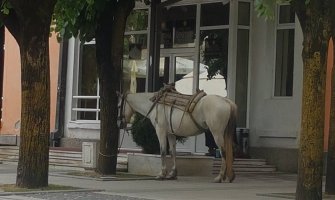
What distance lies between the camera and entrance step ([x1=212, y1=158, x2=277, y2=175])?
63.8ft

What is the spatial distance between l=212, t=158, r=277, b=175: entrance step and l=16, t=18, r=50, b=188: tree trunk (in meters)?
6.83

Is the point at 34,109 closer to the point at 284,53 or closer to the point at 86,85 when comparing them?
the point at 284,53

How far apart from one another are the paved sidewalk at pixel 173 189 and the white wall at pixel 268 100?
229cm

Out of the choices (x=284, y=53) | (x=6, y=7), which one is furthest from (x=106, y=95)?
(x=284, y=53)

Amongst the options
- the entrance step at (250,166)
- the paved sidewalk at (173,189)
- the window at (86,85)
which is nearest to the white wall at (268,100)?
the entrance step at (250,166)

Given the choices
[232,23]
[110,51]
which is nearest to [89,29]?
[110,51]

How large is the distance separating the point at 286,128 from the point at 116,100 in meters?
5.84

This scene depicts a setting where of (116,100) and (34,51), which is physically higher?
(34,51)

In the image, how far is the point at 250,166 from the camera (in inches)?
779

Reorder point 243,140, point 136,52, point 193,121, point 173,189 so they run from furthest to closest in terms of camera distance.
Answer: point 136,52, point 243,140, point 193,121, point 173,189

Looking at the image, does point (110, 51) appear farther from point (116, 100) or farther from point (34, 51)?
point (34, 51)

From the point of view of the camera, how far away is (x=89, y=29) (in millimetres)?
16781

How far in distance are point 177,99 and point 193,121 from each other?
0.68m

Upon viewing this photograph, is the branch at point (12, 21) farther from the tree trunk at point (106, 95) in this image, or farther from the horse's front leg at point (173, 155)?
the horse's front leg at point (173, 155)
